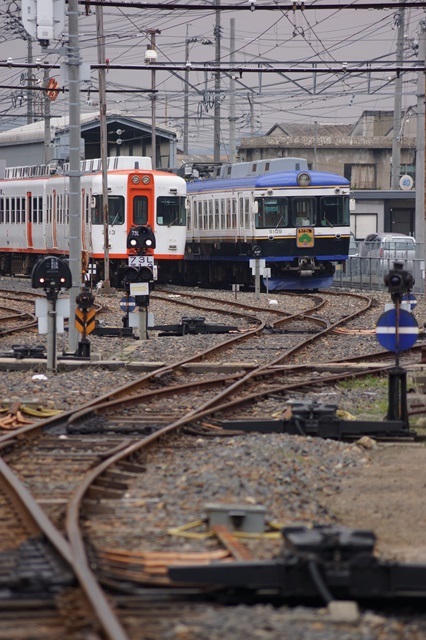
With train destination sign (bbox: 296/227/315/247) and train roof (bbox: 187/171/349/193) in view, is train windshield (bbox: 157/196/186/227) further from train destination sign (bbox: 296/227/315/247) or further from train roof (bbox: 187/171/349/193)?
train destination sign (bbox: 296/227/315/247)

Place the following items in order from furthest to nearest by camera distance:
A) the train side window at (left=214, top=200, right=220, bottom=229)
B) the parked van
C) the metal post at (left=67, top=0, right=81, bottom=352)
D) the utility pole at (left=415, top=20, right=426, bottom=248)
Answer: the train side window at (left=214, top=200, right=220, bottom=229) → the parked van → the utility pole at (left=415, top=20, right=426, bottom=248) → the metal post at (left=67, top=0, right=81, bottom=352)

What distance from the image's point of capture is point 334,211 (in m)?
34.3

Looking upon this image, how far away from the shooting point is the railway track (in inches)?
240

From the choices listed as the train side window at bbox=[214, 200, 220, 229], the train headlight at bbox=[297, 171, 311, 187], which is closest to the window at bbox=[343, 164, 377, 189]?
the train side window at bbox=[214, 200, 220, 229]

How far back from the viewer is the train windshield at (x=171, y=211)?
35094 millimetres

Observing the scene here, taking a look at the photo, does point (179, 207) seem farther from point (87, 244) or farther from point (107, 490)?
point (107, 490)

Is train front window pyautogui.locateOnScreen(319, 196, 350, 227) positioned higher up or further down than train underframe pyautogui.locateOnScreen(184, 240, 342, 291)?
higher up

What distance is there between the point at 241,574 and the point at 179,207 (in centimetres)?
3020

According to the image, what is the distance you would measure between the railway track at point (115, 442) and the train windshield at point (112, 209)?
53.3 feet

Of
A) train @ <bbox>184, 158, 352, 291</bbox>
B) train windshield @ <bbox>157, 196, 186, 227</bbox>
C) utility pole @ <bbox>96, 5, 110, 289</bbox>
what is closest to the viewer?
utility pole @ <bbox>96, 5, 110, 289</bbox>

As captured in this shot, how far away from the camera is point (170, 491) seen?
8.18 metres

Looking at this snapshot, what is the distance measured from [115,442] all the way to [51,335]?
4.92m

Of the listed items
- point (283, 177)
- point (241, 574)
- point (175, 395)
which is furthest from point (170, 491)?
point (283, 177)

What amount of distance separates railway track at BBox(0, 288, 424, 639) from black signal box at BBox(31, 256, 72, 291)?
1565 mm
